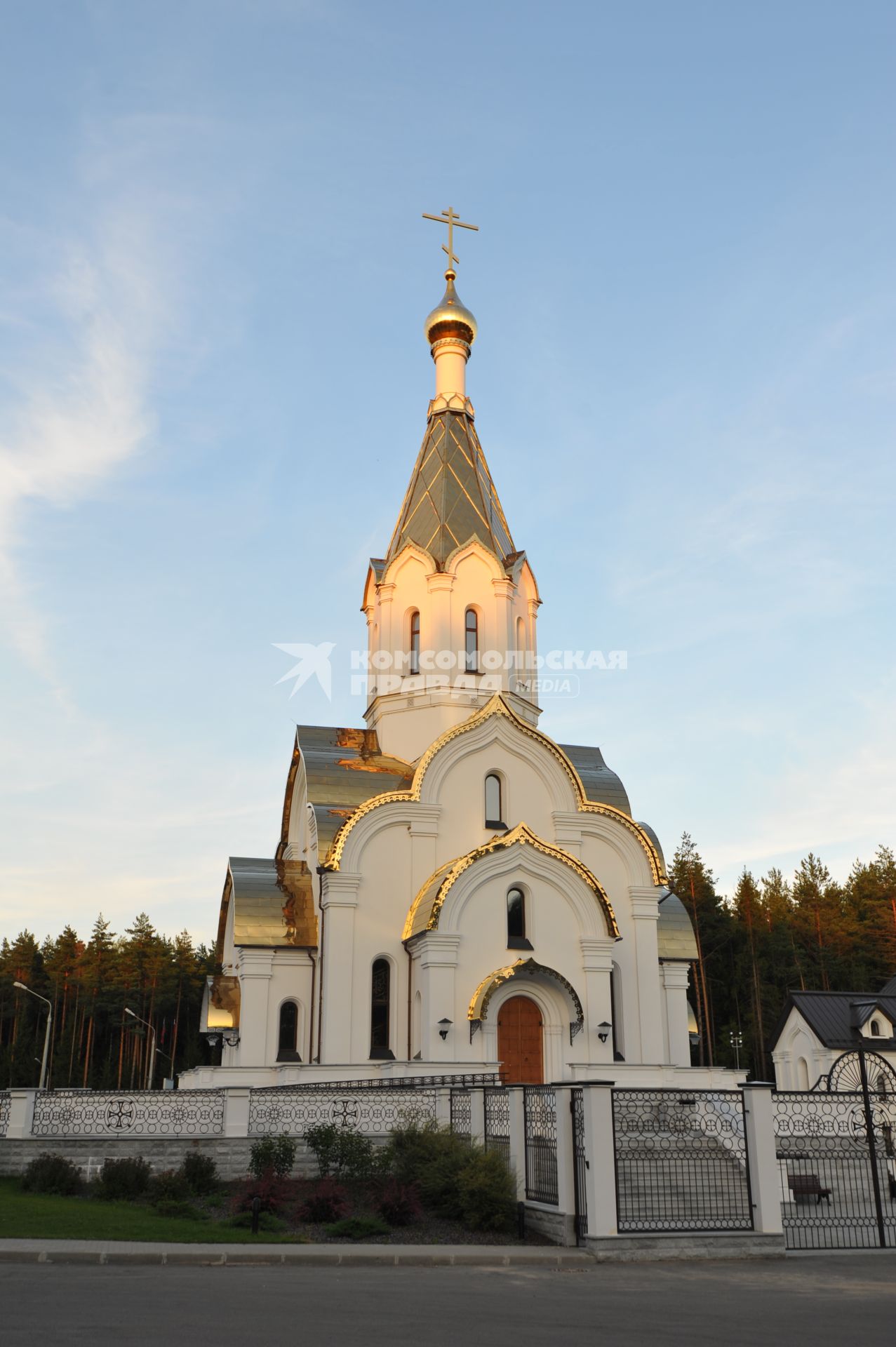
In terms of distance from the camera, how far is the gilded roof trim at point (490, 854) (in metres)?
20.2

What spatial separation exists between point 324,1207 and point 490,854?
8.63m

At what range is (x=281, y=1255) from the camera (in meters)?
10.3

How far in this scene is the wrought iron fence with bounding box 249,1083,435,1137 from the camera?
14.6m

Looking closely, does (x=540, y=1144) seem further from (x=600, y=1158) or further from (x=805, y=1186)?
(x=805, y=1186)

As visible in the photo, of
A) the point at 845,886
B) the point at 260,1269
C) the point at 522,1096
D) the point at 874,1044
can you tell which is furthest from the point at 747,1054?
the point at 260,1269

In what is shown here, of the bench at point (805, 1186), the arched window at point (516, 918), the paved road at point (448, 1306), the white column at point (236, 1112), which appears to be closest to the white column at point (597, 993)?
the arched window at point (516, 918)

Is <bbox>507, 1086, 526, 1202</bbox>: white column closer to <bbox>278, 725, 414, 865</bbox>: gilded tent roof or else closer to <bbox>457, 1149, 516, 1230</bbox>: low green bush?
<bbox>457, 1149, 516, 1230</bbox>: low green bush

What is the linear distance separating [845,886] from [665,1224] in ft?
157

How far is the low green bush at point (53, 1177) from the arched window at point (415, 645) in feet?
43.0

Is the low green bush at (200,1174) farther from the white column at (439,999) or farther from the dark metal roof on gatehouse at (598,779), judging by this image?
the dark metal roof on gatehouse at (598,779)

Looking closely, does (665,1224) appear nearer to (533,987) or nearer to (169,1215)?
(169,1215)

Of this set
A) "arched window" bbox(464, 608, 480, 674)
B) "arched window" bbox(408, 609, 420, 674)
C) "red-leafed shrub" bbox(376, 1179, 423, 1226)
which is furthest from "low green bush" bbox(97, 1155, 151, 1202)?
"arched window" bbox(464, 608, 480, 674)

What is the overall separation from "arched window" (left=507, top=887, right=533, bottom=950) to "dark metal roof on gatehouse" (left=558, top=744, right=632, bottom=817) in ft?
11.2

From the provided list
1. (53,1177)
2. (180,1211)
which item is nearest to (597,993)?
(180,1211)
